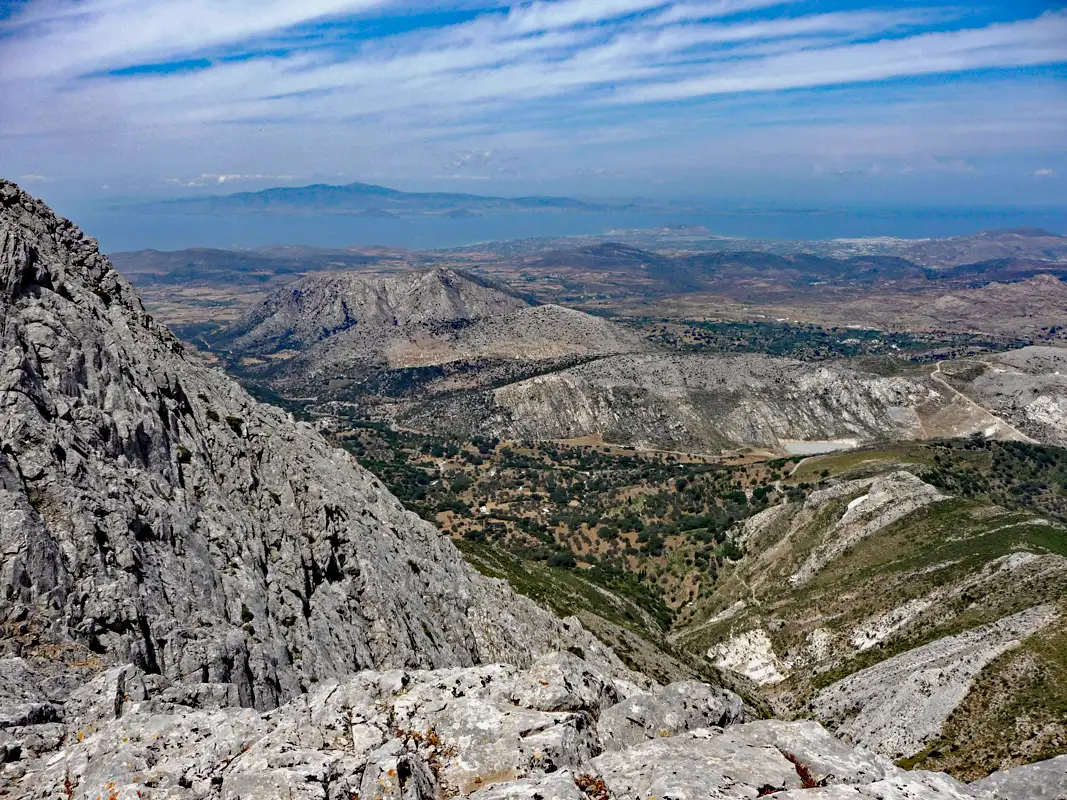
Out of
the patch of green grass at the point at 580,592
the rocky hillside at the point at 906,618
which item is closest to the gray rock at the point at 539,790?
the rocky hillside at the point at 906,618

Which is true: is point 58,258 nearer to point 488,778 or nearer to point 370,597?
point 370,597

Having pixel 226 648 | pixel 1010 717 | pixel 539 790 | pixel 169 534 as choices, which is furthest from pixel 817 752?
pixel 1010 717

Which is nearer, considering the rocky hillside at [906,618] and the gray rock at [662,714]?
the gray rock at [662,714]

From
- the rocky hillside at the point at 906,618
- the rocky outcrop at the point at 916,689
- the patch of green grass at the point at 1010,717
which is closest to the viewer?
the patch of green grass at the point at 1010,717

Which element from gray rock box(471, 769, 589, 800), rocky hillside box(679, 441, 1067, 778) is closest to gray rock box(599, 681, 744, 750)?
A: gray rock box(471, 769, 589, 800)

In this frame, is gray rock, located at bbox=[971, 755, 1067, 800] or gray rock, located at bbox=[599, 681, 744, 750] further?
gray rock, located at bbox=[599, 681, 744, 750]

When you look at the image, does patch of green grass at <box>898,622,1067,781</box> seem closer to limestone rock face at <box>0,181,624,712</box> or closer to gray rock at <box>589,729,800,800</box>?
limestone rock face at <box>0,181,624,712</box>

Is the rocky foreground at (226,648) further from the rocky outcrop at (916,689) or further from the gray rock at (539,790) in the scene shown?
the rocky outcrop at (916,689)
